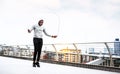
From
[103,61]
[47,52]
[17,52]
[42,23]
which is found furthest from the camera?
[17,52]

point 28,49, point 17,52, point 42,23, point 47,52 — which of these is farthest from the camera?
point 17,52

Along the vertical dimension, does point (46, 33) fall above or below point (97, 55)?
above

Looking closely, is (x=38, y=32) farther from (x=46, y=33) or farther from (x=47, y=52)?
(x=47, y=52)

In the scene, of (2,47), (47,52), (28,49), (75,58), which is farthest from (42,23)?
(2,47)

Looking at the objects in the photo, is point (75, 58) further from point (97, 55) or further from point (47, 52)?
point (47, 52)

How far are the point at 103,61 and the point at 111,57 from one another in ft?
2.70

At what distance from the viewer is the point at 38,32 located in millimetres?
9188

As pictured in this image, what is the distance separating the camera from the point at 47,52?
18.3m

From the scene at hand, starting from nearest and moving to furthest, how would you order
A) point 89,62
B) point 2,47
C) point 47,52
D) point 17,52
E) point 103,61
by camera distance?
point 103,61 < point 89,62 < point 47,52 < point 17,52 < point 2,47

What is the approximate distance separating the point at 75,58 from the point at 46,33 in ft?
15.7

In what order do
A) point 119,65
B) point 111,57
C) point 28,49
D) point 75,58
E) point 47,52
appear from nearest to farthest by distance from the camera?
point 119,65 → point 111,57 → point 75,58 → point 47,52 → point 28,49

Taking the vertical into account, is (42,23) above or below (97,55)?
above

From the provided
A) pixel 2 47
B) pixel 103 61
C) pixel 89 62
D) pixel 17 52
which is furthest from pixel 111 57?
pixel 2 47

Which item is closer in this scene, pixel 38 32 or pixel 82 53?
pixel 38 32
